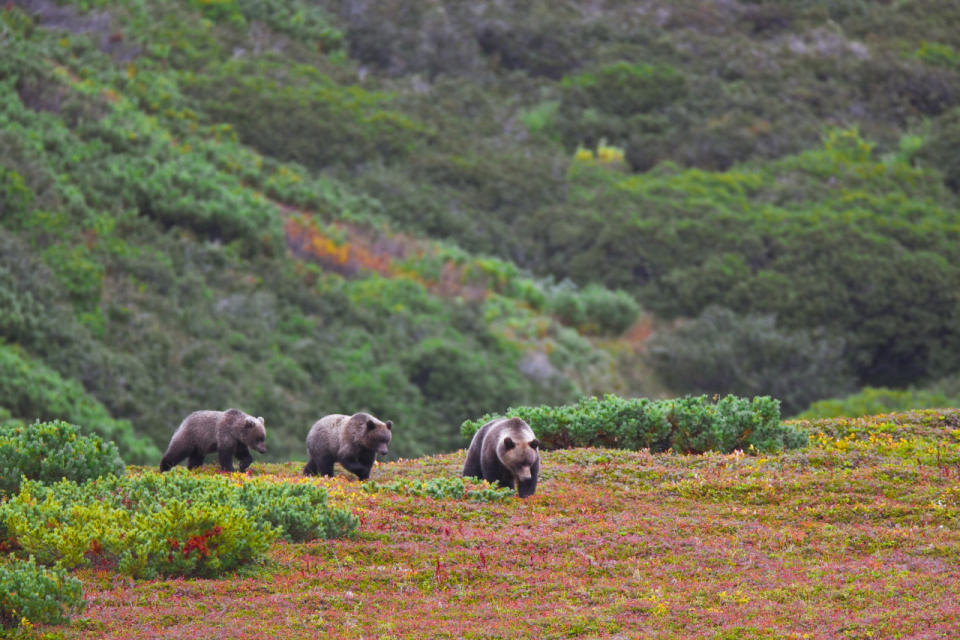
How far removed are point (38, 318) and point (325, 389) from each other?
31.1 ft

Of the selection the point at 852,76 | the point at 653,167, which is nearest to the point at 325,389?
the point at 653,167

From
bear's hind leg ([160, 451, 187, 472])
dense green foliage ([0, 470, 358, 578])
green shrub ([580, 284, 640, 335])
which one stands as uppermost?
dense green foliage ([0, 470, 358, 578])

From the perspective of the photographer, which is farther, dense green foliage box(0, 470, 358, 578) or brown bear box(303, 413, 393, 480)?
brown bear box(303, 413, 393, 480)

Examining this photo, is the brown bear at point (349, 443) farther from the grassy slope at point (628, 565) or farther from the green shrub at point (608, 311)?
the green shrub at point (608, 311)

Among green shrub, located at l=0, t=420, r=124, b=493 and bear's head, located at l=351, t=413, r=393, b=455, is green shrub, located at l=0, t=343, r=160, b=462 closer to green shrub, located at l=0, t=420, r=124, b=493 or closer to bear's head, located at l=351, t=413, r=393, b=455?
bear's head, located at l=351, t=413, r=393, b=455

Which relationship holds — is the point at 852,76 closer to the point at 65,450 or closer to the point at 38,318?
the point at 38,318

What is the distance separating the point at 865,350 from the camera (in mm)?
51250

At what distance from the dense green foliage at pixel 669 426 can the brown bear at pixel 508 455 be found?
189 centimetres

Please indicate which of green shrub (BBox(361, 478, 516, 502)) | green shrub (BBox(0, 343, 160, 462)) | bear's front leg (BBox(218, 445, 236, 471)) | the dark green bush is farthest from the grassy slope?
the dark green bush

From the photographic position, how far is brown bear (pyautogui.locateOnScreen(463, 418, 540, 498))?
1321 cm

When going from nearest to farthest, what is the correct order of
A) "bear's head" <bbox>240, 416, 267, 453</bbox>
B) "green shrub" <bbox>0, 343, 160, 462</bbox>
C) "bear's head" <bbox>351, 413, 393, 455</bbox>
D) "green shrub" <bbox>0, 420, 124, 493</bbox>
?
1. "green shrub" <bbox>0, 420, 124, 493</bbox>
2. "bear's head" <bbox>351, 413, 393, 455</bbox>
3. "bear's head" <bbox>240, 416, 267, 453</bbox>
4. "green shrub" <bbox>0, 343, 160, 462</bbox>

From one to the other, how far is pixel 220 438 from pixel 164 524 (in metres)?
5.24

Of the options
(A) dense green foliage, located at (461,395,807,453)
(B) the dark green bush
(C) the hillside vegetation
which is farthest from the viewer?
(B) the dark green bush

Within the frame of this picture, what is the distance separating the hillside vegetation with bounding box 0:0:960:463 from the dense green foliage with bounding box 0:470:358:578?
664 inches
